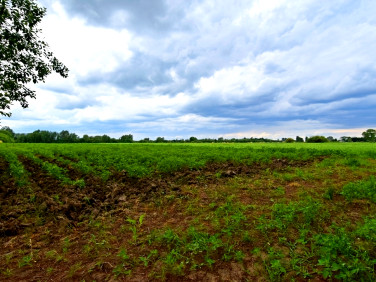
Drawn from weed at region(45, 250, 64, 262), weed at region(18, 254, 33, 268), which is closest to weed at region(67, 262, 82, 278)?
weed at region(45, 250, 64, 262)

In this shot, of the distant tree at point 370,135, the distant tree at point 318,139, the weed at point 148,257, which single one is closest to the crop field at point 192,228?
the weed at point 148,257

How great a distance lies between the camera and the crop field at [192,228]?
347 cm

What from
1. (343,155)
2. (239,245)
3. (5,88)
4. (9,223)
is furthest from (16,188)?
(343,155)

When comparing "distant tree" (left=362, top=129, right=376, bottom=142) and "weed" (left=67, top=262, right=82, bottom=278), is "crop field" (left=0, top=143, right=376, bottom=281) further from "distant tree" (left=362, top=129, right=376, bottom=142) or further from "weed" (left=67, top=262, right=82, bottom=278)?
"distant tree" (left=362, top=129, right=376, bottom=142)

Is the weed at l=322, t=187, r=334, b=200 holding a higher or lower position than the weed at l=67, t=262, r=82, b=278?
higher

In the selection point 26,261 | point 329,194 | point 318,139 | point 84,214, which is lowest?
point 26,261

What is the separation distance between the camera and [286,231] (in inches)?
170

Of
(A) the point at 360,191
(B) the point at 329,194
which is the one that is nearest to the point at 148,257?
(B) the point at 329,194

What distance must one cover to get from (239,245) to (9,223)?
602cm

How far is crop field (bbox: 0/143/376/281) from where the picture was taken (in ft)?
11.4

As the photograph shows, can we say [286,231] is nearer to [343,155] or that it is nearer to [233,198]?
[233,198]

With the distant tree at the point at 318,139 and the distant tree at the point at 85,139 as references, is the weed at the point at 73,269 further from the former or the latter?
the distant tree at the point at 85,139

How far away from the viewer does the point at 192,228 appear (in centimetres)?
457

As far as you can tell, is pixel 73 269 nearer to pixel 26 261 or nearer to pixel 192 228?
pixel 26 261
